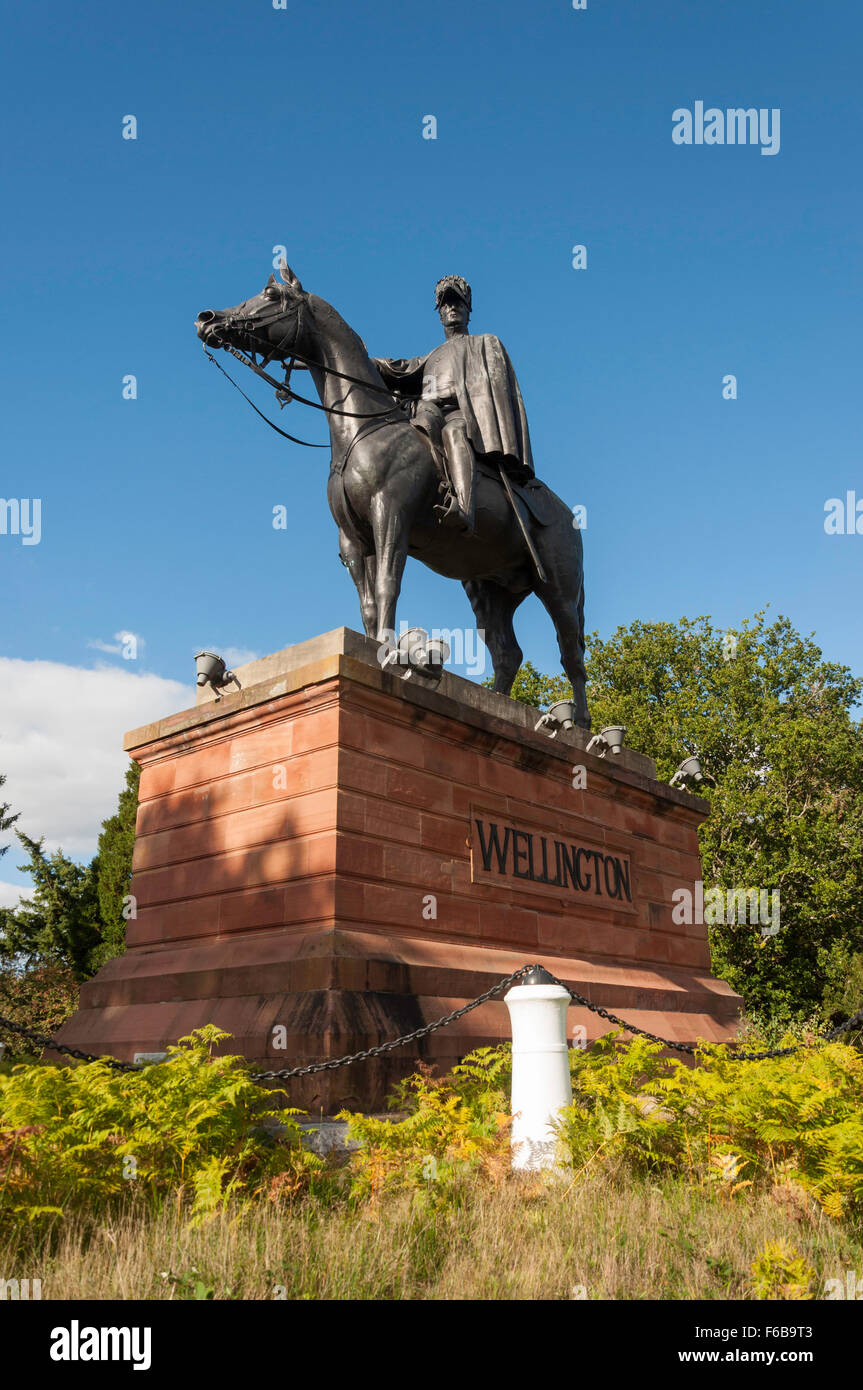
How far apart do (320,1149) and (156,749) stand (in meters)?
5.57

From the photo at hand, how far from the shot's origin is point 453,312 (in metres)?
13.7

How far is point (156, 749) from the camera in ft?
38.1

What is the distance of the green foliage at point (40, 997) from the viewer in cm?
2341

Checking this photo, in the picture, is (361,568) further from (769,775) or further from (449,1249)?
(769,775)

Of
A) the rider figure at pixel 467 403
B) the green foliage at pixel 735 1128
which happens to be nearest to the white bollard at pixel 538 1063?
the green foliage at pixel 735 1128

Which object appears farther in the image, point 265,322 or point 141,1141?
point 265,322

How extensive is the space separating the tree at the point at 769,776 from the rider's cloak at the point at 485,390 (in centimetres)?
2551

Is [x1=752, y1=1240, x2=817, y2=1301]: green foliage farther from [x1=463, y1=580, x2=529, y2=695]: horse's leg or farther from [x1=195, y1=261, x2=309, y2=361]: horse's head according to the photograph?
[x1=463, y1=580, x2=529, y2=695]: horse's leg

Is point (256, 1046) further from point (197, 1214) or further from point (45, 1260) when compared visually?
point (45, 1260)

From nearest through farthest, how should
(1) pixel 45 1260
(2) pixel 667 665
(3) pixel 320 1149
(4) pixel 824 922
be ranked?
(1) pixel 45 1260 → (3) pixel 320 1149 → (4) pixel 824 922 → (2) pixel 667 665

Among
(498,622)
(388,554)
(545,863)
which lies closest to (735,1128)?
(545,863)

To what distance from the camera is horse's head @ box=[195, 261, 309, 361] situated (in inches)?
428

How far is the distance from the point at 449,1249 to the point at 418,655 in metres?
6.32
